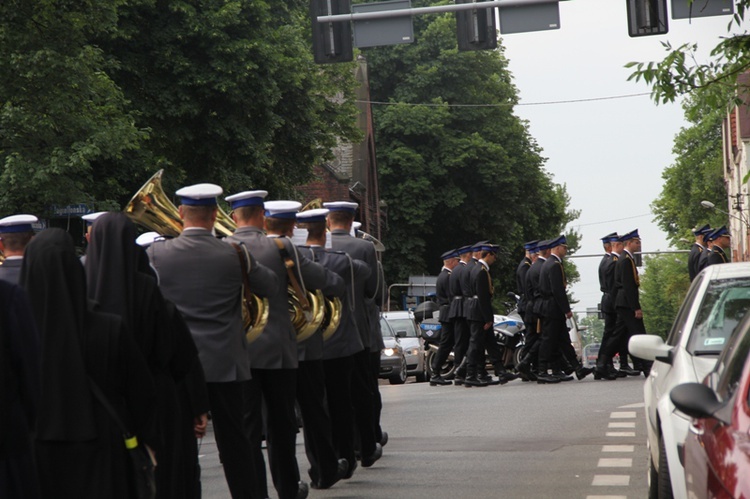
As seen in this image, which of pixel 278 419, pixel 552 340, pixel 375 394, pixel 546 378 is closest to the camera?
pixel 278 419

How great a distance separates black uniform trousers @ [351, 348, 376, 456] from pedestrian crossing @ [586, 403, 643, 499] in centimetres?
180

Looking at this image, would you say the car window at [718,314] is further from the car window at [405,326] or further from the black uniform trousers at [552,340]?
the car window at [405,326]

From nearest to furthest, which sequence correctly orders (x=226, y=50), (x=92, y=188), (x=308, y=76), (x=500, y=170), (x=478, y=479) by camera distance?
(x=478, y=479) < (x=92, y=188) < (x=226, y=50) < (x=308, y=76) < (x=500, y=170)

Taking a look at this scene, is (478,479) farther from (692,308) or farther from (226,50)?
(226,50)

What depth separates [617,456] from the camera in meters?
12.3

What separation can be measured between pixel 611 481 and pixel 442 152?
154 feet

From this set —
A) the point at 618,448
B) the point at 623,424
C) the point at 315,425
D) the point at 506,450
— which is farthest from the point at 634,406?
the point at 315,425

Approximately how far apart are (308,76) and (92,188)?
25.2 ft

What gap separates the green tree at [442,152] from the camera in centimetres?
5725

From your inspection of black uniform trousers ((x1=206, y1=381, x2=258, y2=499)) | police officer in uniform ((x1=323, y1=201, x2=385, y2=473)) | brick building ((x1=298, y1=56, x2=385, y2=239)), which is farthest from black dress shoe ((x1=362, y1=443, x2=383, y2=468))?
brick building ((x1=298, y1=56, x2=385, y2=239))

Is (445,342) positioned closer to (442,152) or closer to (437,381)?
(437,381)

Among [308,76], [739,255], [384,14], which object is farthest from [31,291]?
[739,255]

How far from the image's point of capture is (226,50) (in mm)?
30078

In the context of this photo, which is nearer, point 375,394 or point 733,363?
point 733,363
